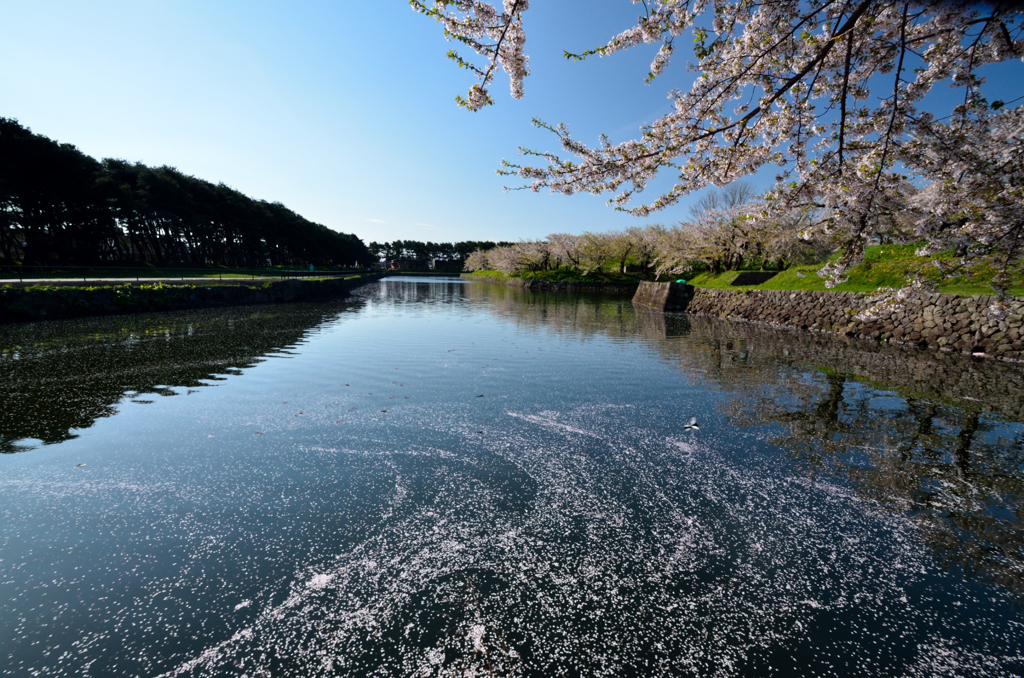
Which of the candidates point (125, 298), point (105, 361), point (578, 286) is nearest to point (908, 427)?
point (105, 361)

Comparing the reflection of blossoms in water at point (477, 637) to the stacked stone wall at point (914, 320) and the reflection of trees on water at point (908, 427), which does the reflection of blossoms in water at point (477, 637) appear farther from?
the stacked stone wall at point (914, 320)

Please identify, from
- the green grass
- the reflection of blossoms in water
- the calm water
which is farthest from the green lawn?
the reflection of blossoms in water

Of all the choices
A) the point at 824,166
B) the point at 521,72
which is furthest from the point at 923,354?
the point at 521,72

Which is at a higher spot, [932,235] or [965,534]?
[932,235]

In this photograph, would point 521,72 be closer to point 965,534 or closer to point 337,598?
point 337,598

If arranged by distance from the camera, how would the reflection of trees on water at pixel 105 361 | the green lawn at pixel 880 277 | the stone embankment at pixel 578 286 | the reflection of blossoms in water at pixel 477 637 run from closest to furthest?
1. the reflection of blossoms in water at pixel 477 637
2. the reflection of trees on water at pixel 105 361
3. the green lawn at pixel 880 277
4. the stone embankment at pixel 578 286

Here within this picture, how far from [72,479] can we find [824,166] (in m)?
10.1

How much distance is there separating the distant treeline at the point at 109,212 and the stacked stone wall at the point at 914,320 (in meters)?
47.5

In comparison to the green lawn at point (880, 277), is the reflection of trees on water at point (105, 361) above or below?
below

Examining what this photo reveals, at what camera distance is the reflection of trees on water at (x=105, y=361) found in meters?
6.47

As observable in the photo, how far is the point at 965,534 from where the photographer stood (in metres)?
3.78

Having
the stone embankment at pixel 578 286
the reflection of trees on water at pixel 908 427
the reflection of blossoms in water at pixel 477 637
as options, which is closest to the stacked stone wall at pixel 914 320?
the reflection of trees on water at pixel 908 427

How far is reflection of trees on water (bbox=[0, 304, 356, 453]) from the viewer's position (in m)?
6.47

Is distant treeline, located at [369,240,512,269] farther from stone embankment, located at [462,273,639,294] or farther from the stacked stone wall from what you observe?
the stacked stone wall
